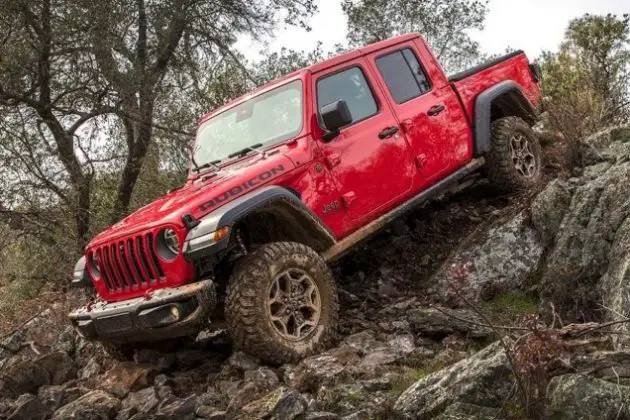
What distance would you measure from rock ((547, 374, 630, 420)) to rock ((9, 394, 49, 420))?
10.3 feet

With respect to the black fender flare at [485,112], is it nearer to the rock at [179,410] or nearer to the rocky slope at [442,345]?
the rocky slope at [442,345]

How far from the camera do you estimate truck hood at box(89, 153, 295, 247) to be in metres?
4.21

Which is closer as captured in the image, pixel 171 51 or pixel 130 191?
pixel 130 191

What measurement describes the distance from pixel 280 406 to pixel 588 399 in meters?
1.48

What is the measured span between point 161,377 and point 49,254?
5363 millimetres

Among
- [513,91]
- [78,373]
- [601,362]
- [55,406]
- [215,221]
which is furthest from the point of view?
[513,91]

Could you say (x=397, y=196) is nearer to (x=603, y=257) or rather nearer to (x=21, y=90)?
(x=603, y=257)

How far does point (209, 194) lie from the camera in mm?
4336

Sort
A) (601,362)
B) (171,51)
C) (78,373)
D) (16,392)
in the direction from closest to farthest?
1. (601,362)
2. (16,392)
3. (78,373)
4. (171,51)

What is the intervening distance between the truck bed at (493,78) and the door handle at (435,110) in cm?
37

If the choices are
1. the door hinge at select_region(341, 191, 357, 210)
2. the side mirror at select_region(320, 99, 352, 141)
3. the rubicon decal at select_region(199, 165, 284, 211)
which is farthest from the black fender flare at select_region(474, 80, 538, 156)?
the rubicon decal at select_region(199, 165, 284, 211)

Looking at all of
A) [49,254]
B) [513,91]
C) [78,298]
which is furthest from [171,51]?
[513,91]

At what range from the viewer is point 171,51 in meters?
11.1

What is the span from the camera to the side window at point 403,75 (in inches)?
226
